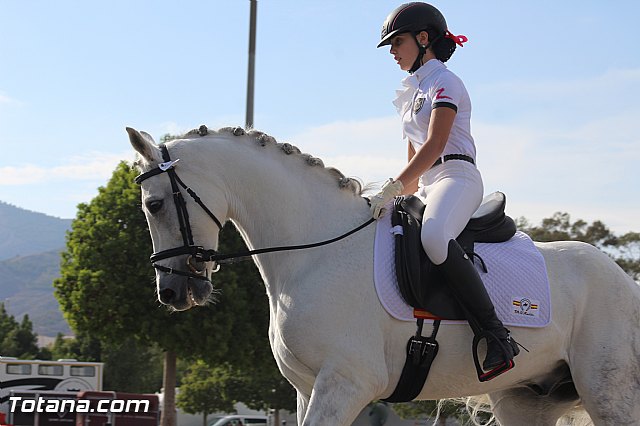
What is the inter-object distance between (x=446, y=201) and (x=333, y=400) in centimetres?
151

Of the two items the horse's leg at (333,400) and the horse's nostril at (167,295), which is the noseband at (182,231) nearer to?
the horse's nostril at (167,295)

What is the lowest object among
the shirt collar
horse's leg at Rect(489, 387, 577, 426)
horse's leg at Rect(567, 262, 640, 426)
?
horse's leg at Rect(489, 387, 577, 426)

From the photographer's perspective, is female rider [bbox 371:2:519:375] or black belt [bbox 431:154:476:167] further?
black belt [bbox 431:154:476:167]

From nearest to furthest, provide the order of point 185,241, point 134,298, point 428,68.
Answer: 1. point 185,241
2. point 428,68
3. point 134,298

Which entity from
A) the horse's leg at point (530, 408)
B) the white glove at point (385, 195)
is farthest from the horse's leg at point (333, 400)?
the horse's leg at point (530, 408)

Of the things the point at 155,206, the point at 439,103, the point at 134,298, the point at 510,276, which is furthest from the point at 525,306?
the point at 134,298

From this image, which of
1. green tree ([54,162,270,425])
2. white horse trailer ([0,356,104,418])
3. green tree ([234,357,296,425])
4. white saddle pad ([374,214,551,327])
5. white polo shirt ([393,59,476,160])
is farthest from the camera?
green tree ([234,357,296,425])

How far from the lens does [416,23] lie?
20.0 feet

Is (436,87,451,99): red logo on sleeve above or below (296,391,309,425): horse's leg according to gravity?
above

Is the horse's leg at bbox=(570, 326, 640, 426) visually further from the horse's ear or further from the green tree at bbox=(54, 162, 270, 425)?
the green tree at bbox=(54, 162, 270, 425)

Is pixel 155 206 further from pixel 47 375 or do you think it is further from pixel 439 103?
pixel 47 375

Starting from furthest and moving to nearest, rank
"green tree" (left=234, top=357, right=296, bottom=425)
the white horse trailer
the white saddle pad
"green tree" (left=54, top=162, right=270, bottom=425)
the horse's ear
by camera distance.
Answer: "green tree" (left=234, top=357, right=296, bottom=425), the white horse trailer, "green tree" (left=54, top=162, right=270, bottom=425), the white saddle pad, the horse's ear

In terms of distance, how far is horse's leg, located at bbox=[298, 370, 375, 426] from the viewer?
205 inches

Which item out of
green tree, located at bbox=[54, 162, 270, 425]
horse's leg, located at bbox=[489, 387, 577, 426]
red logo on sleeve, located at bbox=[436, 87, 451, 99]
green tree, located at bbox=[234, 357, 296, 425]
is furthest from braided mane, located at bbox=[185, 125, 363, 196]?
green tree, located at bbox=[234, 357, 296, 425]
